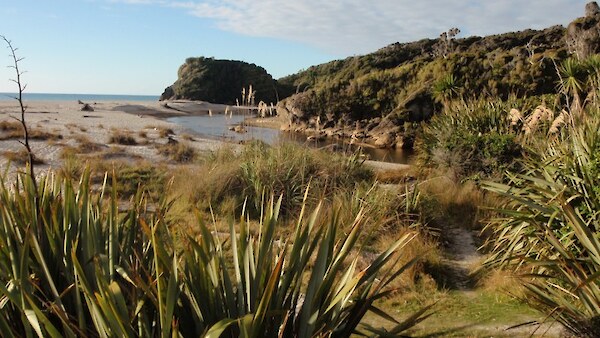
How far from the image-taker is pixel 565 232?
4.66 m

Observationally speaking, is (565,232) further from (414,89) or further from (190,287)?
(414,89)

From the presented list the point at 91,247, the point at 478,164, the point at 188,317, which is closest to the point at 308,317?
the point at 188,317

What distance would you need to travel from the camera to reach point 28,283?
250 cm

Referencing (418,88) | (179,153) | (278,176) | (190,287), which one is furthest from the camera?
(418,88)

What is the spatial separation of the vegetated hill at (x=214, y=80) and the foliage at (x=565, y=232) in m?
76.9

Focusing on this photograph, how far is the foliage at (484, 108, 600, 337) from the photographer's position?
3.64 metres

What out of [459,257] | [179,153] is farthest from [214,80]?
[459,257]

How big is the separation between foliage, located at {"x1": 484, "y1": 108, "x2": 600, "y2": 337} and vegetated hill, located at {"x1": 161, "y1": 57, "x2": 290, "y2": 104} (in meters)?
76.9

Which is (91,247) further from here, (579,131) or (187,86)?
(187,86)

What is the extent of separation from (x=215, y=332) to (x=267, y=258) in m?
0.88

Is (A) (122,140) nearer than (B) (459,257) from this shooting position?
No

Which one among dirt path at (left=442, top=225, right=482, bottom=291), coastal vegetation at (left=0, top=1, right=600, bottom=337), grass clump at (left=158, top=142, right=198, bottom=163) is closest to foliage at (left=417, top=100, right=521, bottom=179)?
coastal vegetation at (left=0, top=1, right=600, bottom=337)

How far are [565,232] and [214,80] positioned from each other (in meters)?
85.5

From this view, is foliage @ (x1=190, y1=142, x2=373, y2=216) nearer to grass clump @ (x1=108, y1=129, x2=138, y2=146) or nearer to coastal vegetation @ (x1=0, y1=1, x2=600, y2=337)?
coastal vegetation @ (x1=0, y1=1, x2=600, y2=337)
